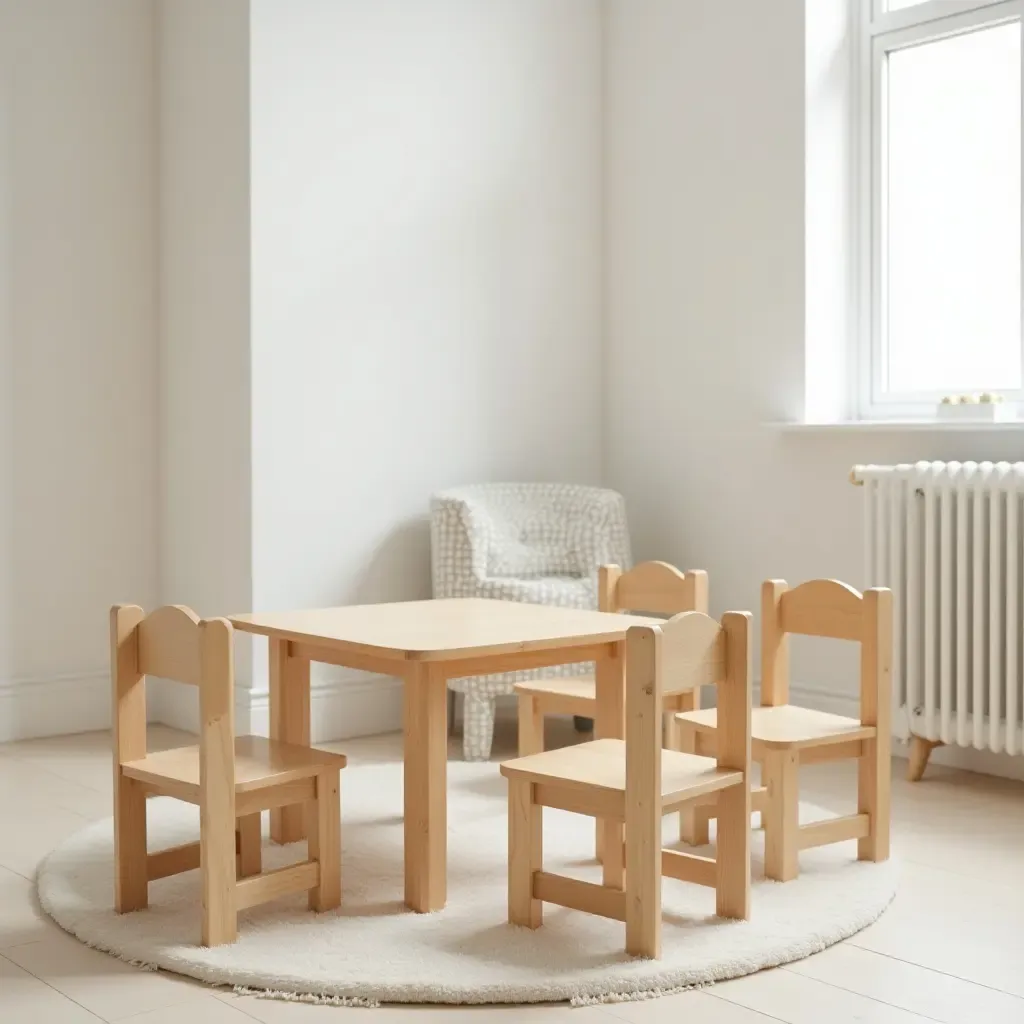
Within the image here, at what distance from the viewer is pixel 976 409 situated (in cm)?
380

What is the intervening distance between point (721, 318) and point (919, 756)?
60.6 inches

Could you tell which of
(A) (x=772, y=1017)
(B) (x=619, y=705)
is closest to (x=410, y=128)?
(B) (x=619, y=705)

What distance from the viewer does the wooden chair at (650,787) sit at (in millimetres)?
2320

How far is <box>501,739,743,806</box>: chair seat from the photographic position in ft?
7.80

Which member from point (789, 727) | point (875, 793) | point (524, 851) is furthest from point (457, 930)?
point (875, 793)

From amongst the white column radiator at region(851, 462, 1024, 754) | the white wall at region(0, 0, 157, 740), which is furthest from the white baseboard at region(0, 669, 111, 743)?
the white column radiator at region(851, 462, 1024, 754)

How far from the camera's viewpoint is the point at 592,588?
166 inches

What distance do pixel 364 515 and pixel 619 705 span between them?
1642 millimetres

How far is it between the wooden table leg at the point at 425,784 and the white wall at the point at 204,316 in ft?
5.36

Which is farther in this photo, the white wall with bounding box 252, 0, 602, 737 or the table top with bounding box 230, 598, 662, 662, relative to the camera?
the white wall with bounding box 252, 0, 602, 737

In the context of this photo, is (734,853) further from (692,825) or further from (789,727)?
(692,825)

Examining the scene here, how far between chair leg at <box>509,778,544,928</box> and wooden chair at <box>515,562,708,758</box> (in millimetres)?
745

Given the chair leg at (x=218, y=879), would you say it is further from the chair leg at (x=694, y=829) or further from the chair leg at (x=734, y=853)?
the chair leg at (x=694, y=829)

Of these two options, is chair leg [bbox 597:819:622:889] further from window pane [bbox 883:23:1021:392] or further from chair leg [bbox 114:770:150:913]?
window pane [bbox 883:23:1021:392]
